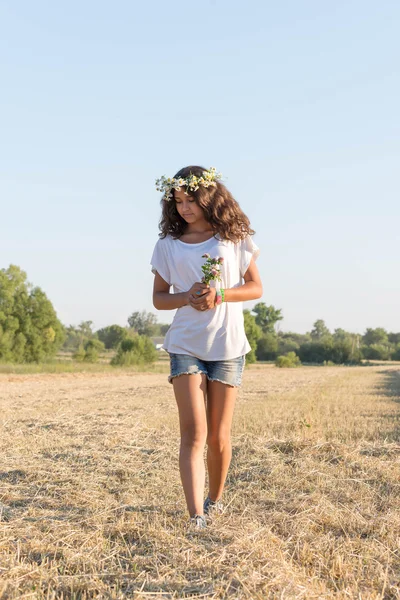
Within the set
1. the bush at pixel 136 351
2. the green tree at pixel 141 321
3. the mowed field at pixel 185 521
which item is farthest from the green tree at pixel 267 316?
the mowed field at pixel 185 521

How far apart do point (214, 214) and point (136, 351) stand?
1664 inches

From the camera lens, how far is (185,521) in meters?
3.97

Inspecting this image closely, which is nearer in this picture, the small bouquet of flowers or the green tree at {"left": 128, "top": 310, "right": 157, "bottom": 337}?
the small bouquet of flowers

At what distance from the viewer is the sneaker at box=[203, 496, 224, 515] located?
4202 millimetres

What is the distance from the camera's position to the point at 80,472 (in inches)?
229

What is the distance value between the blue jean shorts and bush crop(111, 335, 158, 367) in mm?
40217

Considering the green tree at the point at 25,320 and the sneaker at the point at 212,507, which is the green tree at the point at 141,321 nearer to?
the green tree at the point at 25,320

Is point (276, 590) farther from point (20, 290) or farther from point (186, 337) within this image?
point (20, 290)

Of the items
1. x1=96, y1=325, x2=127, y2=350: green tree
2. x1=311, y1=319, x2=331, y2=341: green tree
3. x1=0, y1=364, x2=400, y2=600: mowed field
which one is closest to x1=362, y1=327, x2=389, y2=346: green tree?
x1=311, y1=319, x2=331, y2=341: green tree

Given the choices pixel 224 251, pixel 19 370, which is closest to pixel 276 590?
pixel 224 251

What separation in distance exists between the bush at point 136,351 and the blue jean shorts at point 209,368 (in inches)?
1583

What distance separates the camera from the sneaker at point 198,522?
12.4 feet

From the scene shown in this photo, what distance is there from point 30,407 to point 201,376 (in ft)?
33.0

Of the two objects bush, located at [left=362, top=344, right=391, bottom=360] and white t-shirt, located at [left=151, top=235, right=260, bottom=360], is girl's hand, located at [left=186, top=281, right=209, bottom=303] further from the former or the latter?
bush, located at [left=362, top=344, right=391, bottom=360]
